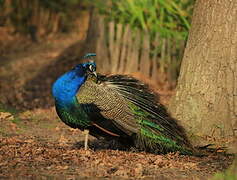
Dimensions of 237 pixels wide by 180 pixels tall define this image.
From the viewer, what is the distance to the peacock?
5859 mm

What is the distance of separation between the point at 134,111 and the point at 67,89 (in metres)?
0.78

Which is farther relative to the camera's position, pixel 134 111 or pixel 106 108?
pixel 134 111

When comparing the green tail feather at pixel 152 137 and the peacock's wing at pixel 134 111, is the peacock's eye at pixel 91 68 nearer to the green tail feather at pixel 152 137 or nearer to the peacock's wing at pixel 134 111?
the peacock's wing at pixel 134 111

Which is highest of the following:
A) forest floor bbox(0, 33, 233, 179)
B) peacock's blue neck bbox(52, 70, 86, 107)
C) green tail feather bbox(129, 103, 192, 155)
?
peacock's blue neck bbox(52, 70, 86, 107)

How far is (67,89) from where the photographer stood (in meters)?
5.84

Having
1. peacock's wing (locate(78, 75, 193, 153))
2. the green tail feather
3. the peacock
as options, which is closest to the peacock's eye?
the peacock

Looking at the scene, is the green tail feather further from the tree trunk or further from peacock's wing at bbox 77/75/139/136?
the tree trunk

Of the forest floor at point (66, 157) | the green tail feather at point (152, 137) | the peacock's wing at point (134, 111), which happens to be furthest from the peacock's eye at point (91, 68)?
the forest floor at point (66, 157)

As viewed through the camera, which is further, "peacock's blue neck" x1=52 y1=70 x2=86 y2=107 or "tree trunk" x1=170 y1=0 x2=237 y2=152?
"tree trunk" x1=170 y1=0 x2=237 y2=152

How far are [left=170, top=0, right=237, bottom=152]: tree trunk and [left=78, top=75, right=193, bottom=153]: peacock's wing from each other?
1.62ft

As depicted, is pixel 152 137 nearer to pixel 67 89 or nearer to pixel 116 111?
pixel 116 111

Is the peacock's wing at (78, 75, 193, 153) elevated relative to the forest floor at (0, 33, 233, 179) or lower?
elevated

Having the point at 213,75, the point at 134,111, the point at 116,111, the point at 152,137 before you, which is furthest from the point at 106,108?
the point at 213,75

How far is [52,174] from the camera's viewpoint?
16.0 ft
